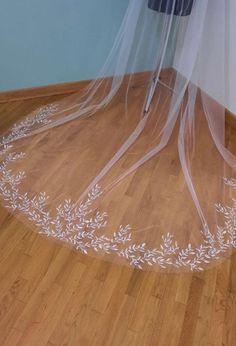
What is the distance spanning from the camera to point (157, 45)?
2008 mm

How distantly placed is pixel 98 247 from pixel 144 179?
0.52 m

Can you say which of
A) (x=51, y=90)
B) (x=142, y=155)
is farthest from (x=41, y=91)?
(x=142, y=155)

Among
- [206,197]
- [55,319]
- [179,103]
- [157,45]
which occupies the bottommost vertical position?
[55,319]

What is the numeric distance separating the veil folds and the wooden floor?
72mm

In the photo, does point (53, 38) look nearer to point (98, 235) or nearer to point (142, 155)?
point (142, 155)

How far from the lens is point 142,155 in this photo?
1927 millimetres

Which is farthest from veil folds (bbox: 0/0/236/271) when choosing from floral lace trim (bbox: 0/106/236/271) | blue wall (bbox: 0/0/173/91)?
blue wall (bbox: 0/0/173/91)

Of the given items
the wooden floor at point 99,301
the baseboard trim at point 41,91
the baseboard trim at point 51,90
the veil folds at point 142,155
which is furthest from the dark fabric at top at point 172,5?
the wooden floor at point 99,301

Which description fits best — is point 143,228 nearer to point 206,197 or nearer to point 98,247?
point 98,247

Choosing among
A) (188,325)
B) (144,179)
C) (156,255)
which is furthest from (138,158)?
(188,325)

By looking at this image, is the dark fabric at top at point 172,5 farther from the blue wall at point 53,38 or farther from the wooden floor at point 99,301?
the wooden floor at point 99,301

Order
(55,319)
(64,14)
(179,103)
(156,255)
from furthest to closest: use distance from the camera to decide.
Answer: (64,14), (179,103), (156,255), (55,319)

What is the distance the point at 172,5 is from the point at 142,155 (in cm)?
85

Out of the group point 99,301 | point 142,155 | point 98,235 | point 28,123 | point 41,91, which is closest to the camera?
point 99,301
